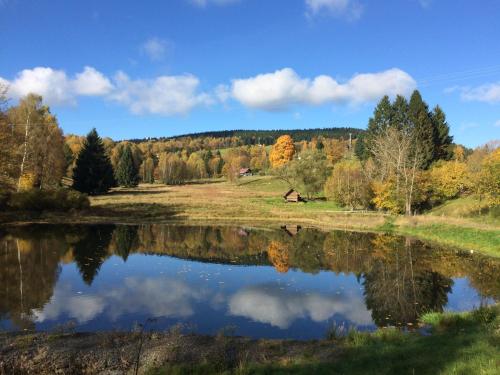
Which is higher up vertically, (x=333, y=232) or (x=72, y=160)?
(x=72, y=160)

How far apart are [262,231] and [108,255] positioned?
19914 millimetres

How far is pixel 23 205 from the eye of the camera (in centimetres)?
4778

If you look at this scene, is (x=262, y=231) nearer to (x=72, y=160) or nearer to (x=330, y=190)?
(x=330, y=190)

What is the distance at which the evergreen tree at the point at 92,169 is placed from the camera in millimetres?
72500

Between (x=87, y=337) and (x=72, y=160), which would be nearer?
(x=87, y=337)

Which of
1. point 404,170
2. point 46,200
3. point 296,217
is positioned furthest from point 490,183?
point 46,200

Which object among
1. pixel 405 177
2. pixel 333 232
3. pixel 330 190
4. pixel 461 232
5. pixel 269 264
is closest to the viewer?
pixel 269 264

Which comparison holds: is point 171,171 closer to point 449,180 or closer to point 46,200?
point 46,200

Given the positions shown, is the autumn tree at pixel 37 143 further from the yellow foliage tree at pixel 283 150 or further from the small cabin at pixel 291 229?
the yellow foliage tree at pixel 283 150

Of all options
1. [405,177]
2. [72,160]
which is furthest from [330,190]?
[72,160]

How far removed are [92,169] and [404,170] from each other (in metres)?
52.3

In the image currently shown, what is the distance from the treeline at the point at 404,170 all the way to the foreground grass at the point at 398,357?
123 feet

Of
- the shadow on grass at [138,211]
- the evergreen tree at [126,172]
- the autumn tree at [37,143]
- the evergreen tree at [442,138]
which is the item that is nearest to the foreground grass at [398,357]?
the shadow on grass at [138,211]

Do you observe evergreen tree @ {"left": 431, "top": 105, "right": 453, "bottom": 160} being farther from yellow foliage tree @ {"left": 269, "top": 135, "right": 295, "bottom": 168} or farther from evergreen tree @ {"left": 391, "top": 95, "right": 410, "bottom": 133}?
yellow foliage tree @ {"left": 269, "top": 135, "right": 295, "bottom": 168}
